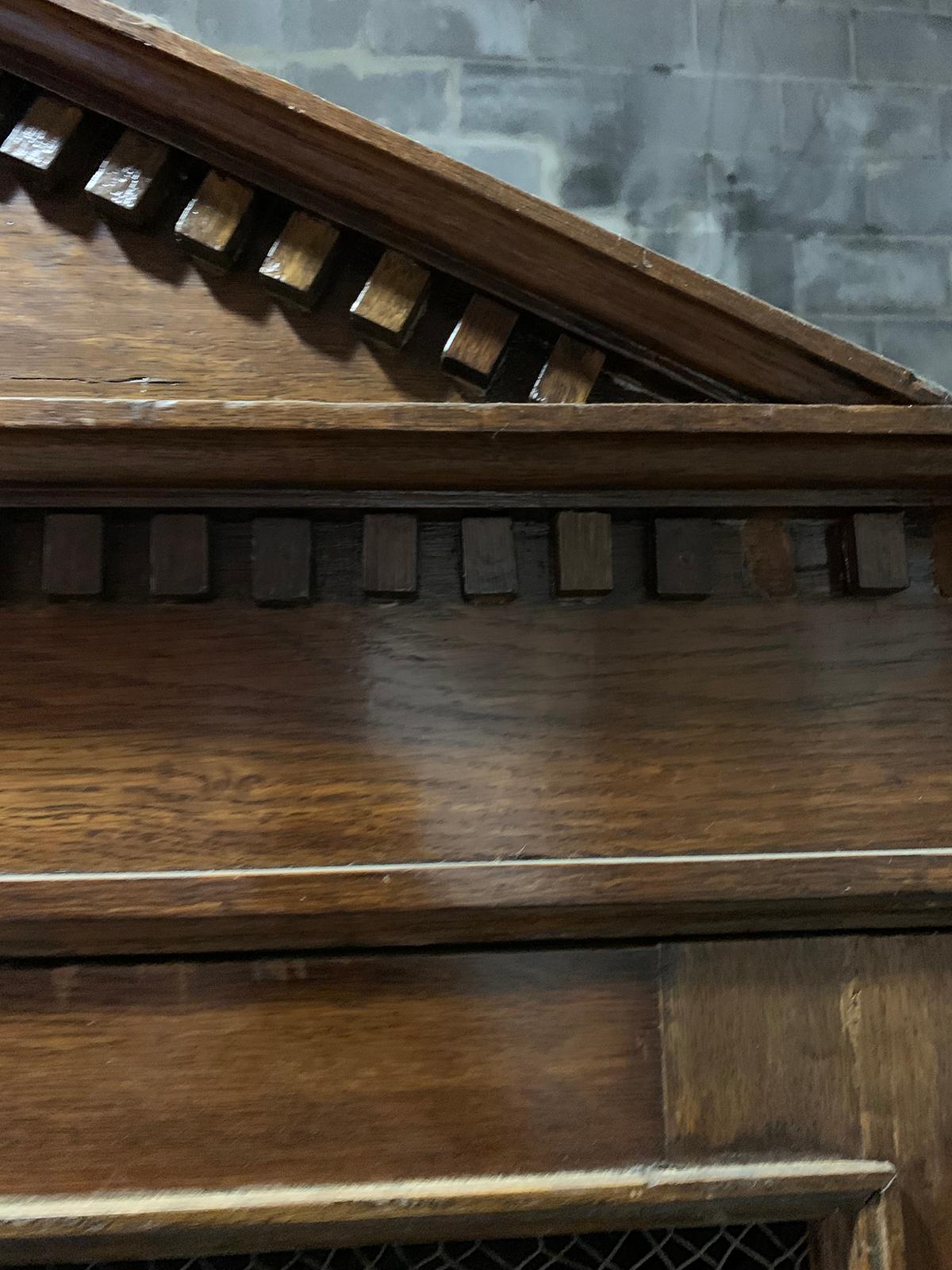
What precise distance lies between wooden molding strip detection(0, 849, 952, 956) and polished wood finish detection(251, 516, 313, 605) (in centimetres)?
21

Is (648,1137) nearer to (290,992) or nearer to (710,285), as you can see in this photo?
(290,992)

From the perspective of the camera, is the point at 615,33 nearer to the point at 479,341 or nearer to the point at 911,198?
the point at 911,198

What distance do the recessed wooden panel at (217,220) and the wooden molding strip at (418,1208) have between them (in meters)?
0.69

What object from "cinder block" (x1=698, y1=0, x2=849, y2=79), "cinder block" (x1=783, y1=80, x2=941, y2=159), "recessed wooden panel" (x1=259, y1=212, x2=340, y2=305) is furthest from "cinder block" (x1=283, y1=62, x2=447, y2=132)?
"recessed wooden panel" (x1=259, y1=212, x2=340, y2=305)

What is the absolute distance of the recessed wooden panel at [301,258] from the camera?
0.63 meters

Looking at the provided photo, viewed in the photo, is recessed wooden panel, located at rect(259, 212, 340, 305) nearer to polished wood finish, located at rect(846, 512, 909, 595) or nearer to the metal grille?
polished wood finish, located at rect(846, 512, 909, 595)

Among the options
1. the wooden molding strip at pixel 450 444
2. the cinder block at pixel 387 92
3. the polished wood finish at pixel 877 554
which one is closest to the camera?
the wooden molding strip at pixel 450 444

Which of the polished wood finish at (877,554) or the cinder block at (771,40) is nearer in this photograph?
the polished wood finish at (877,554)

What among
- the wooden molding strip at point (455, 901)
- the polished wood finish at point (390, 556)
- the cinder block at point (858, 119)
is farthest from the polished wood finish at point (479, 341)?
the cinder block at point (858, 119)

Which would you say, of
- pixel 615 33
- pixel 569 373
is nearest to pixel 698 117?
pixel 615 33

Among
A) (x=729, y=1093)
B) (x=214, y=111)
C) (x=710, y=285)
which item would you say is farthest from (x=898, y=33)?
(x=729, y=1093)

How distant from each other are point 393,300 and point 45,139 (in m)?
0.29

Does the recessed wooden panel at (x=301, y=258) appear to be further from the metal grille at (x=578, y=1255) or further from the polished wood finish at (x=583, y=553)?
the metal grille at (x=578, y=1255)

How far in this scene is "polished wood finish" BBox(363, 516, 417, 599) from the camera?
65 centimetres
